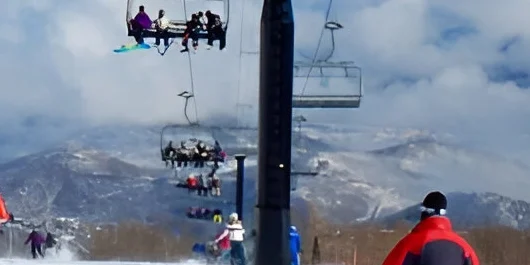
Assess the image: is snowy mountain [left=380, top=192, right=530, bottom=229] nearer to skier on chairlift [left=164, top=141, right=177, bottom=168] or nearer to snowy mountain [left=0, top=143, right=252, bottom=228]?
snowy mountain [left=0, top=143, right=252, bottom=228]

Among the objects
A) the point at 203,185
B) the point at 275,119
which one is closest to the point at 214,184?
the point at 203,185

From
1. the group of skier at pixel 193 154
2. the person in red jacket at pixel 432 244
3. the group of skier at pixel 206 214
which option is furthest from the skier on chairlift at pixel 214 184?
the person in red jacket at pixel 432 244

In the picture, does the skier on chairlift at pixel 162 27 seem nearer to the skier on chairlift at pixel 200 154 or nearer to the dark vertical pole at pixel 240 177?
the dark vertical pole at pixel 240 177

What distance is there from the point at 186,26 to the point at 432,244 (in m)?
9.53

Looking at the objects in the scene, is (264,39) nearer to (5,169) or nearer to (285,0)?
(285,0)

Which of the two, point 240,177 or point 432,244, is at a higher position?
point 432,244

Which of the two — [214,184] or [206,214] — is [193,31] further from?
[206,214]

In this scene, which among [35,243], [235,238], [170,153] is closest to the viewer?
[235,238]

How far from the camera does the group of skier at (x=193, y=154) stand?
53.7 feet

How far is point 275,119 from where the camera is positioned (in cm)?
368

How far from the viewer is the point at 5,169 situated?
43.8 m

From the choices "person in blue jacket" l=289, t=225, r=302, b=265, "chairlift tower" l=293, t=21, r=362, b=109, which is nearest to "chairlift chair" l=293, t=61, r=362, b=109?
"chairlift tower" l=293, t=21, r=362, b=109

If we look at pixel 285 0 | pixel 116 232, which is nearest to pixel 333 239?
pixel 116 232

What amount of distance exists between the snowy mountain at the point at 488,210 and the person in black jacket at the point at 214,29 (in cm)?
2055
